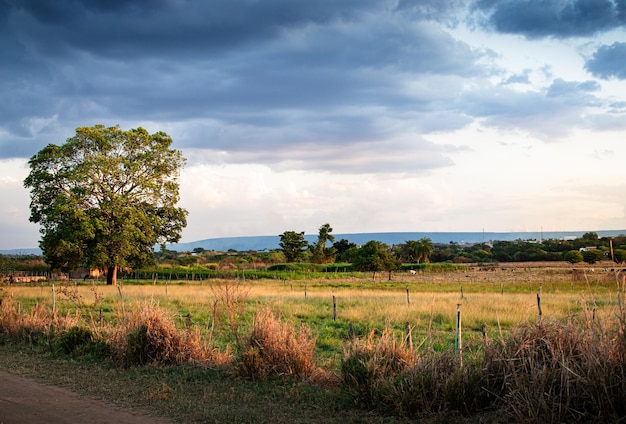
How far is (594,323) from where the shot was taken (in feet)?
24.6

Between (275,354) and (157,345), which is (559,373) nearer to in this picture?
(275,354)

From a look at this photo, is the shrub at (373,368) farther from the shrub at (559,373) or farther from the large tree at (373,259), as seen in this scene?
the large tree at (373,259)

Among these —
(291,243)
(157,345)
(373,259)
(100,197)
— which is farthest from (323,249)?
(157,345)

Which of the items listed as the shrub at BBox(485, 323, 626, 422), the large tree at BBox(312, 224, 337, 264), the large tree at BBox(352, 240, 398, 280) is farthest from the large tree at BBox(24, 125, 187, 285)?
the large tree at BBox(312, 224, 337, 264)

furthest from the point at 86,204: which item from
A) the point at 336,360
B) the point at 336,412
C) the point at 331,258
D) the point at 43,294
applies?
the point at 331,258

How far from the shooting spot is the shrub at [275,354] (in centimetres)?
1067

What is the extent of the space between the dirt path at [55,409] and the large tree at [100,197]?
99.8ft

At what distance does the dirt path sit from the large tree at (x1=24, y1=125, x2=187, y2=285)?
30.4m

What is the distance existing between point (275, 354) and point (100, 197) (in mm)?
34259

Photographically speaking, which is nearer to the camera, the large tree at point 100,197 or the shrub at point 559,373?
the shrub at point 559,373

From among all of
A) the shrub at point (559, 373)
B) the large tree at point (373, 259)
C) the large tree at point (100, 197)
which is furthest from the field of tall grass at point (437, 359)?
the large tree at point (373, 259)

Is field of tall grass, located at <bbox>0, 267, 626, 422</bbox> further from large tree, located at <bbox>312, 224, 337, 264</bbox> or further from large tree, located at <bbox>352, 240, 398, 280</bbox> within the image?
large tree, located at <bbox>312, 224, 337, 264</bbox>

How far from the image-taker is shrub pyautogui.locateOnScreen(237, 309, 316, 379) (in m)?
10.7

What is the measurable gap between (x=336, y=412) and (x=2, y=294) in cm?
1737
